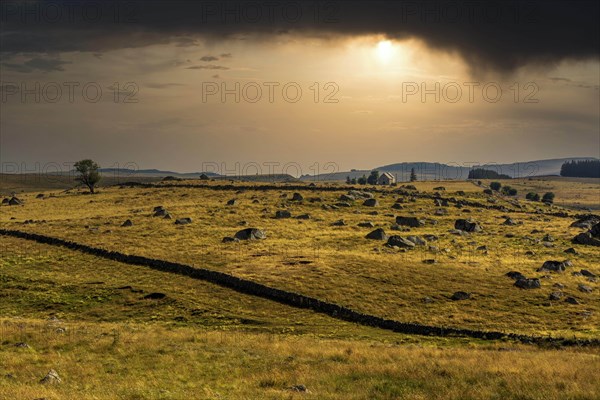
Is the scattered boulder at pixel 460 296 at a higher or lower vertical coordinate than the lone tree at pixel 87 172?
lower

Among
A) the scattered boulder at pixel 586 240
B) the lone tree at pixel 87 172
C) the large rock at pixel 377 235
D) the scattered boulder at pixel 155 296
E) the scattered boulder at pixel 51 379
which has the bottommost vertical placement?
the scattered boulder at pixel 155 296

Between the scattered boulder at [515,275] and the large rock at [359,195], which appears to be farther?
the large rock at [359,195]

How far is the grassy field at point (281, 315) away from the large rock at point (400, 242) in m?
2.77

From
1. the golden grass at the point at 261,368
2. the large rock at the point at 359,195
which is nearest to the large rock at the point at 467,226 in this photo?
the large rock at the point at 359,195

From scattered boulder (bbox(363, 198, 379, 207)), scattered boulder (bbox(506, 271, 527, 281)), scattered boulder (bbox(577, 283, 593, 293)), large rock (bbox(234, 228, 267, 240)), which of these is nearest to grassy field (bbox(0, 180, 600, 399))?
scattered boulder (bbox(506, 271, 527, 281))

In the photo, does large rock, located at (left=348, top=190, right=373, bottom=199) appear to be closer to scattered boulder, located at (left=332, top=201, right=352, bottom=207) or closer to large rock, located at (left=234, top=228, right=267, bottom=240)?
scattered boulder, located at (left=332, top=201, right=352, bottom=207)

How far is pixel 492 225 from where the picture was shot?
332ft

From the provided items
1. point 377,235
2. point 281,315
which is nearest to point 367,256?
point 377,235

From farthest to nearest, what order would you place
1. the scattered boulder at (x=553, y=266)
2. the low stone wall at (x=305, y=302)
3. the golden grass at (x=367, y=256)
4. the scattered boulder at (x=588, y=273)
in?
the scattered boulder at (x=553, y=266)
the scattered boulder at (x=588, y=273)
the golden grass at (x=367, y=256)
the low stone wall at (x=305, y=302)

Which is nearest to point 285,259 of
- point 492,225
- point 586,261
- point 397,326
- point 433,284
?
point 433,284

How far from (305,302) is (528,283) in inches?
960

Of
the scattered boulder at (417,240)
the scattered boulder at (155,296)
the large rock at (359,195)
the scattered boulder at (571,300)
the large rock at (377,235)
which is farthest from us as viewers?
the large rock at (359,195)

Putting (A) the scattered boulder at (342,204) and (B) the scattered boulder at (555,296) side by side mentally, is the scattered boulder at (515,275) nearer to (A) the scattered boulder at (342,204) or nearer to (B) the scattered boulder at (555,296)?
(B) the scattered boulder at (555,296)

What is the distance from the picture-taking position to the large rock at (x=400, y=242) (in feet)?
235
